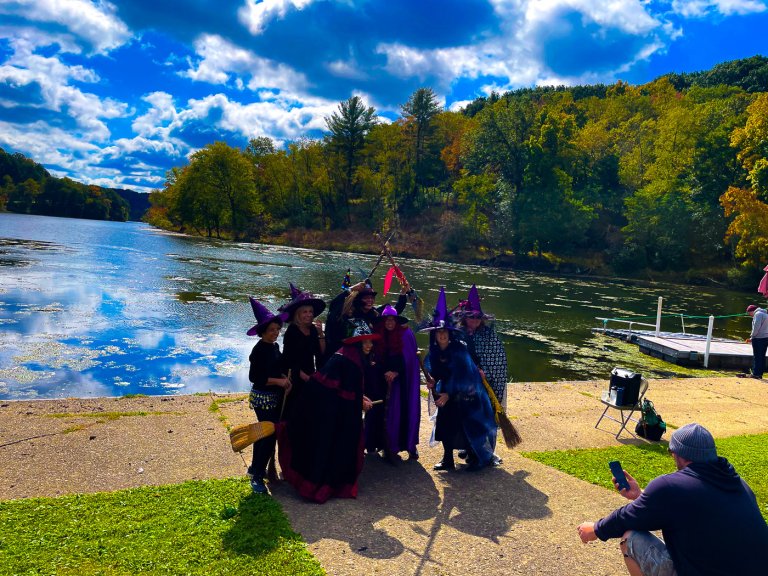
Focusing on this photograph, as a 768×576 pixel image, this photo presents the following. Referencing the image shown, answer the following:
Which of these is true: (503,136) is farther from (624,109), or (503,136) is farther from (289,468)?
(289,468)

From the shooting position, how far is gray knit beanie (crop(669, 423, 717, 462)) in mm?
3203

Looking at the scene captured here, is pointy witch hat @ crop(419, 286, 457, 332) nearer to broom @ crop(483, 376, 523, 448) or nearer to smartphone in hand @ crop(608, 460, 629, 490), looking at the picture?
broom @ crop(483, 376, 523, 448)

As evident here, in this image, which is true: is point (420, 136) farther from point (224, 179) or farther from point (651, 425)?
point (651, 425)

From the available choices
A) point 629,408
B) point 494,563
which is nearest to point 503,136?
point 629,408

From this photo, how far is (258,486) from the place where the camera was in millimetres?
5477

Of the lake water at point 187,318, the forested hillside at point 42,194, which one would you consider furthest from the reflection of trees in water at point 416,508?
the forested hillside at point 42,194

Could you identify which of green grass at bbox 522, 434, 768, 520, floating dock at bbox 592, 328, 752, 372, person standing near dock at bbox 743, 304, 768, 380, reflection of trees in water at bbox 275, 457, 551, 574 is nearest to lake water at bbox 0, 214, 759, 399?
floating dock at bbox 592, 328, 752, 372

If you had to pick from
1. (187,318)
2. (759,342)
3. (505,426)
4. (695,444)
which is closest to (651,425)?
(505,426)

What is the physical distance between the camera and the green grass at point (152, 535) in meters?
3.98

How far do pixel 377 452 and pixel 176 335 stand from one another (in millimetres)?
10735

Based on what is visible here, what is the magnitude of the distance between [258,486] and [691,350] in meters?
15.6

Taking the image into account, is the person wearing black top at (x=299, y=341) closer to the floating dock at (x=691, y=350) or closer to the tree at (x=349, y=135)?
the floating dock at (x=691, y=350)

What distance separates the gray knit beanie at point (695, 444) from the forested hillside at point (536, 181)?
39.9 m

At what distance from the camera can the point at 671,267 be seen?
51.2 metres
